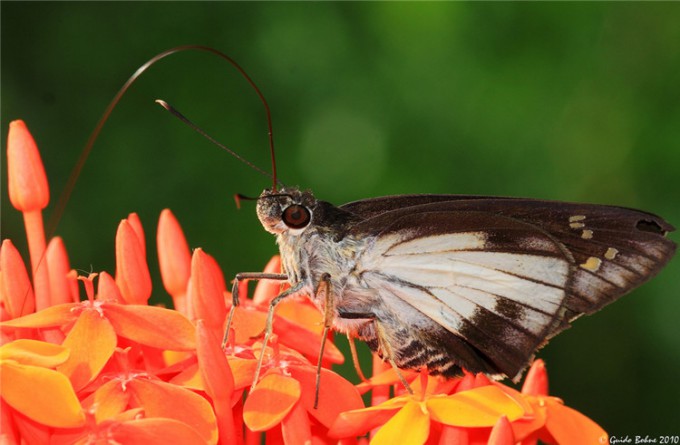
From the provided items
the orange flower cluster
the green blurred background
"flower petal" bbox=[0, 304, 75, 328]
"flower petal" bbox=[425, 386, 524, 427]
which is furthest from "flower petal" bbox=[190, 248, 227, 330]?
the green blurred background

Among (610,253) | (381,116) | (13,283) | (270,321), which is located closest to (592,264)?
(610,253)

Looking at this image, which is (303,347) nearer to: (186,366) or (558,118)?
(186,366)

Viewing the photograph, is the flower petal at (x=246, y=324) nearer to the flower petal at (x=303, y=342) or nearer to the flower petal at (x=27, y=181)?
the flower petal at (x=303, y=342)

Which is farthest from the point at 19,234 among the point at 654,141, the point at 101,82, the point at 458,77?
the point at 654,141

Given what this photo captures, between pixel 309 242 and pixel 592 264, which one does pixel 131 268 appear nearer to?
pixel 309 242

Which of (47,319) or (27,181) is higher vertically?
(27,181)

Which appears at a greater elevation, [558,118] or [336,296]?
[558,118]

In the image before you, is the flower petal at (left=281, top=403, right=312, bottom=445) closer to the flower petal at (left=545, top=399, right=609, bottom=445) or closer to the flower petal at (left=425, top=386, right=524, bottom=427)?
the flower petal at (left=425, top=386, right=524, bottom=427)
